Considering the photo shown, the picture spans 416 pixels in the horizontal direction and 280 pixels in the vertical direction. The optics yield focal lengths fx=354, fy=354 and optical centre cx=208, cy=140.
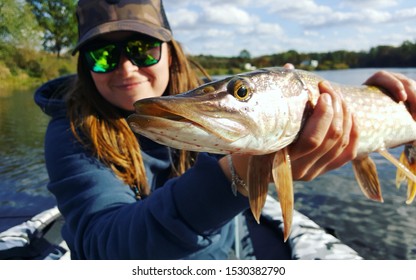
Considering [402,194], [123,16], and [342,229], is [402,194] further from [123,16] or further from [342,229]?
[123,16]

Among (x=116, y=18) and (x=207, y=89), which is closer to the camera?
(x=207, y=89)

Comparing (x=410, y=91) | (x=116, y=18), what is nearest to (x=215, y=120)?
(x=116, y=18)

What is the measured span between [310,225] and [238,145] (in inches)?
78.7

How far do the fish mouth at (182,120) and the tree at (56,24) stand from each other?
16.5 meters

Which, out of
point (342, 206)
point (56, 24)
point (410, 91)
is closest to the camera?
point (410, 91)

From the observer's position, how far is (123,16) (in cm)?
171

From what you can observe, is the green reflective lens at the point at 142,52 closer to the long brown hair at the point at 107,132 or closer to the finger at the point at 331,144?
the long brown hair at the point at 107,132

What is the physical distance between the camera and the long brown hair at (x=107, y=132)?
1.72 m

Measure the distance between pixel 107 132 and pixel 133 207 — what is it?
0.57 meters

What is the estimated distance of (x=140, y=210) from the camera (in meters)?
1.34

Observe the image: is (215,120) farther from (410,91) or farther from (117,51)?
(410,91)

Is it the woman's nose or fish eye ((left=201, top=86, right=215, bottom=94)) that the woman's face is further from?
fish eye ((left=201, top=86, right=215, bottom=94))

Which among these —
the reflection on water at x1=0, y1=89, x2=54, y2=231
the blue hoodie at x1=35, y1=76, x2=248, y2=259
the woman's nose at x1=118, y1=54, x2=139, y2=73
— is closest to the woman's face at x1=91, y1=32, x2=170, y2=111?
the woman's nose at x1=118, y1=54, x2=139, y2=73

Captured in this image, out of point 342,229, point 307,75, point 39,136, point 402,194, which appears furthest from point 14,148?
point 307,75
